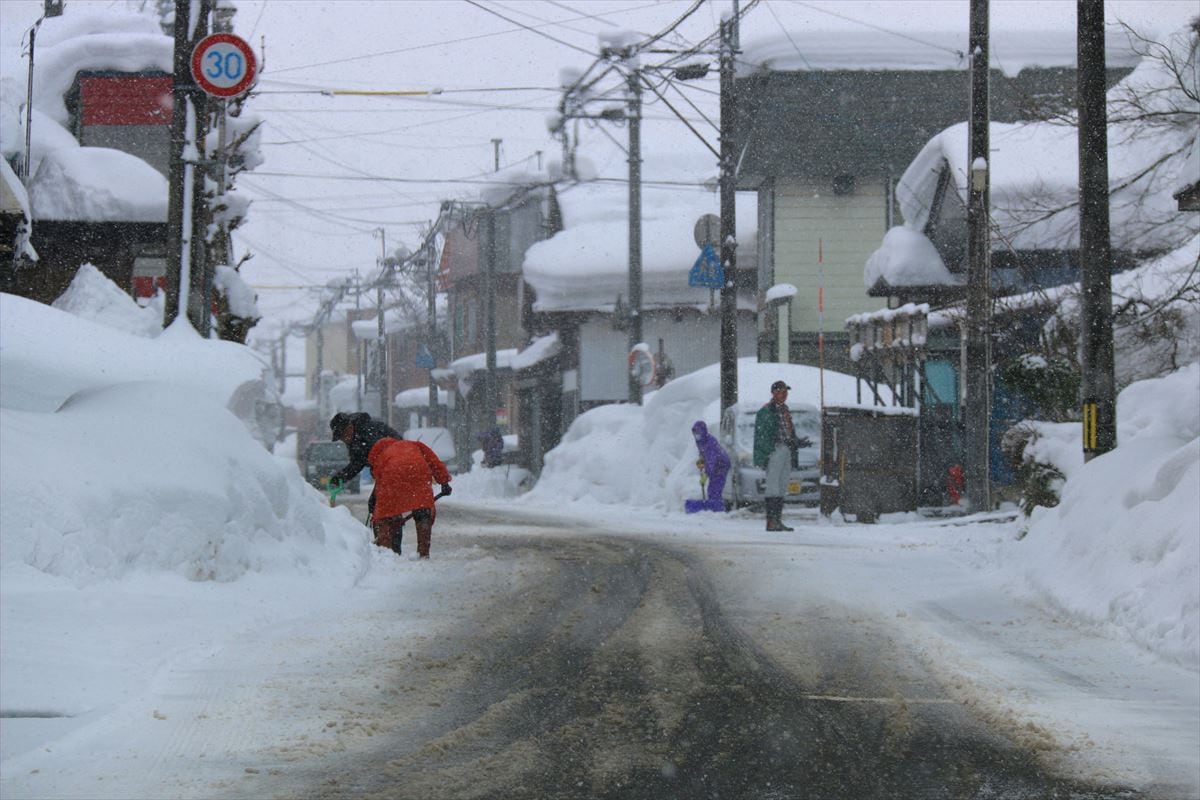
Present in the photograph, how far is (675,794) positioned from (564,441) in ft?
109

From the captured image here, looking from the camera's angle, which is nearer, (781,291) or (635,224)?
(635,224)

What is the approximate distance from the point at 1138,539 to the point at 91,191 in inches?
849

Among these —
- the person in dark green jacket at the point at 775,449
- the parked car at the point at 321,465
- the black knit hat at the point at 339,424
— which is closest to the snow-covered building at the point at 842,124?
the parked car at the point at 321,465

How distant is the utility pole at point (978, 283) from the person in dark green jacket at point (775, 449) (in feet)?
11.2

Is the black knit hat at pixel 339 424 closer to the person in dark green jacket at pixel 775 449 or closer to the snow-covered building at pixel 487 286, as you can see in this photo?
the person in dark green jacket at pixel 775 449

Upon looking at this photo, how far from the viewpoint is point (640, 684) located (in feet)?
23.6

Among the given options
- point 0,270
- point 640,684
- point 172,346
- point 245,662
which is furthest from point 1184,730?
point 0,270

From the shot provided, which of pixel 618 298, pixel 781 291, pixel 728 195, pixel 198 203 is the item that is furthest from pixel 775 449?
pixel 618 298

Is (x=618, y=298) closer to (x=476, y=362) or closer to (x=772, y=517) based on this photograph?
(x=476, y=362)

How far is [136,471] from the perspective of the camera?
9.92m

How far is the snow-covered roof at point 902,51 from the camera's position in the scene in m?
33.8

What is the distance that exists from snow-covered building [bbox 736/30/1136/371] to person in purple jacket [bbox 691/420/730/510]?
10.4m

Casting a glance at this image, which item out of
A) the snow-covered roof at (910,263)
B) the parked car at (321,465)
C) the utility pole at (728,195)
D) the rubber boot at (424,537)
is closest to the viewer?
the rubber boot at (424,537)

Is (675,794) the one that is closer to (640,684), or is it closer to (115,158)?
(640,684)
